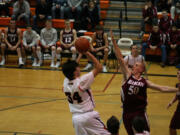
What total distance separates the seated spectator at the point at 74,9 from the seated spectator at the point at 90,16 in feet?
1.16

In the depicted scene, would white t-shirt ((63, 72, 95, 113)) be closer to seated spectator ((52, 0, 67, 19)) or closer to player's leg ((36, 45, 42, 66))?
player's leg ((36, 45, 42, 66))

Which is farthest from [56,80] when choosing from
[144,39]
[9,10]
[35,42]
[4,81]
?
[9,10]

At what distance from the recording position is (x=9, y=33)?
12.9 metres

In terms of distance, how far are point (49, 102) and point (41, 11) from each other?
6.39 meters

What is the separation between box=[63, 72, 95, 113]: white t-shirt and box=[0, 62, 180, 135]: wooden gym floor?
83.0 inches

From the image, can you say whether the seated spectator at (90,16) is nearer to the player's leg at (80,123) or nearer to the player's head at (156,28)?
the player's head at (156,28)

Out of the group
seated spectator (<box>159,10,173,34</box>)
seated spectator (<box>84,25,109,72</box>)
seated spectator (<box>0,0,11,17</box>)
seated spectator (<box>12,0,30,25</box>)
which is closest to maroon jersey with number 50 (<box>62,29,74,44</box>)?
seated spectator (<box>84,25,109,72</box>)

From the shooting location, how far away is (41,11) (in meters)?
14.5

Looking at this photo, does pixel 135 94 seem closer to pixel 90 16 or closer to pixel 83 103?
pixel 83 103

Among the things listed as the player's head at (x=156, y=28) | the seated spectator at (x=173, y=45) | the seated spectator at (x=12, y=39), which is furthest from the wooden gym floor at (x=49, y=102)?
the player's head at (x=156, y=28)

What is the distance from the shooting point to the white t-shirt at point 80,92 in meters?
4.99

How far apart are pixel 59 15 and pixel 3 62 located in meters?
3.43

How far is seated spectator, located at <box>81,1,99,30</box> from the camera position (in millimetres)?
14094

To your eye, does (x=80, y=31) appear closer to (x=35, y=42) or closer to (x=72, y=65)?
(x=35, y=42)
